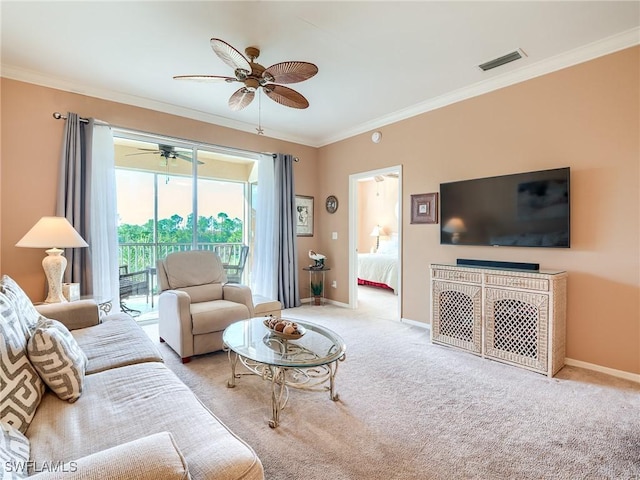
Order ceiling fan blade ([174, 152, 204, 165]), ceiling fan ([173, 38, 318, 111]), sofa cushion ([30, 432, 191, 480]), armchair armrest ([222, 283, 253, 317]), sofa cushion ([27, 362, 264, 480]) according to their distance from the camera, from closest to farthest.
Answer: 1. sofa cushion ([30, 432, 191, 480])
2. sofa cushion ([27, 362, 264, 480])
3. ceiling fan ([173, 38, 318, 111])
4. armchair armrest ([222, 283, 253, 317])
5. ceiling fan blade ([174, 152, 204, 165])

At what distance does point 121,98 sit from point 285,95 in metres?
2.24

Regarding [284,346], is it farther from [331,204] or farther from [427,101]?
[331,204]

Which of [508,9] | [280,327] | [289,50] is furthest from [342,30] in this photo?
[280,327]

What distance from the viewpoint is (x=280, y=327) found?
2193 millimetres

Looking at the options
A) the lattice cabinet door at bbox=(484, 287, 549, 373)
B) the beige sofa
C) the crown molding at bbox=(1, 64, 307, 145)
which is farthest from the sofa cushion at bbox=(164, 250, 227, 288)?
the lattice cabinet door at bbox=(484, 287, 549, 373)

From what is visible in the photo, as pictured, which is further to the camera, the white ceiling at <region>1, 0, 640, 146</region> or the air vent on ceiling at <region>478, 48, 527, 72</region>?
the air vent on ceiling at <region>478, 48, 527, 72</region>

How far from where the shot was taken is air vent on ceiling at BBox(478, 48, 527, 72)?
8.83 feet

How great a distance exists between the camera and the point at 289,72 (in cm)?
229

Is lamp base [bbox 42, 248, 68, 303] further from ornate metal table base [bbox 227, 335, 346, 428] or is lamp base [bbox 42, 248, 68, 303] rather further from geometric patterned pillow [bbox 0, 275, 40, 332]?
ornate metal table base [bbox 227, 335, 346, 428]

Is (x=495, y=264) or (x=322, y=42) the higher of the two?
(x=322, y=42)

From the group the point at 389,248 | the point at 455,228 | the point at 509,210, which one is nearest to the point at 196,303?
the point at 455,228

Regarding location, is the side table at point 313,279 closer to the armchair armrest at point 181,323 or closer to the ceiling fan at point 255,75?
the armchair armrest at point 181,323

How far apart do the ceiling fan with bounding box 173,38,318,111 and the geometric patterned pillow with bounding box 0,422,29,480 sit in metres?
2.14

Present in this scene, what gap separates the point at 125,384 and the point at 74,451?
475 millimetres
